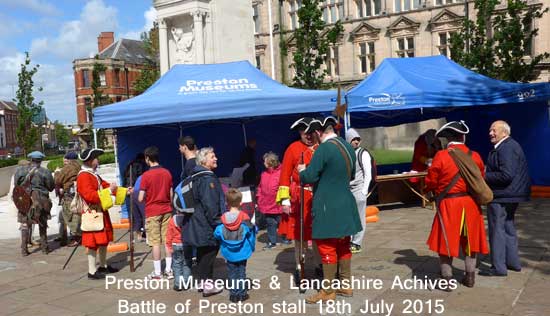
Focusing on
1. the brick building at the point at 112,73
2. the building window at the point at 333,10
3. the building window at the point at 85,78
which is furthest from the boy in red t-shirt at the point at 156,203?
the building window at the point at 85,78

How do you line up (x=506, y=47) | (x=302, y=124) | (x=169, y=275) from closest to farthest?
1. (x=302, y=124)
2. (x=169, y=275)
3. (x=506, y=47)

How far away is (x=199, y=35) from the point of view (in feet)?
44.8

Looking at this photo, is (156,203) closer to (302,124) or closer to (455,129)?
(302,124)

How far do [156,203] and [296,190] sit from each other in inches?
69.7

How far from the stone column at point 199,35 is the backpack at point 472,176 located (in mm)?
9538

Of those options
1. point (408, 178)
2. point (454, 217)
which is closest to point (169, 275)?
point (454, 217)

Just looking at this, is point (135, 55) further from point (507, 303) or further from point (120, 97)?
point (507, 303)

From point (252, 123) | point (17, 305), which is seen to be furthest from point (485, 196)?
point (252, 123)

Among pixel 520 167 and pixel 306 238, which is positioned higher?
pixel 520 167

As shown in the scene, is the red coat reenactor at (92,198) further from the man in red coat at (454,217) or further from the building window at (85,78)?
the building window at (85,78)

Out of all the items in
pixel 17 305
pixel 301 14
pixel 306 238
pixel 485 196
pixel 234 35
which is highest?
pixel 301 14

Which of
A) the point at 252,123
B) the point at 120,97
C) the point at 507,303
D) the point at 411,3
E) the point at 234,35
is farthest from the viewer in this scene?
the point at 120,97

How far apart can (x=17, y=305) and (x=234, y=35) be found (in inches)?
389

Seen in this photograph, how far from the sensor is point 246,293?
5.61m
